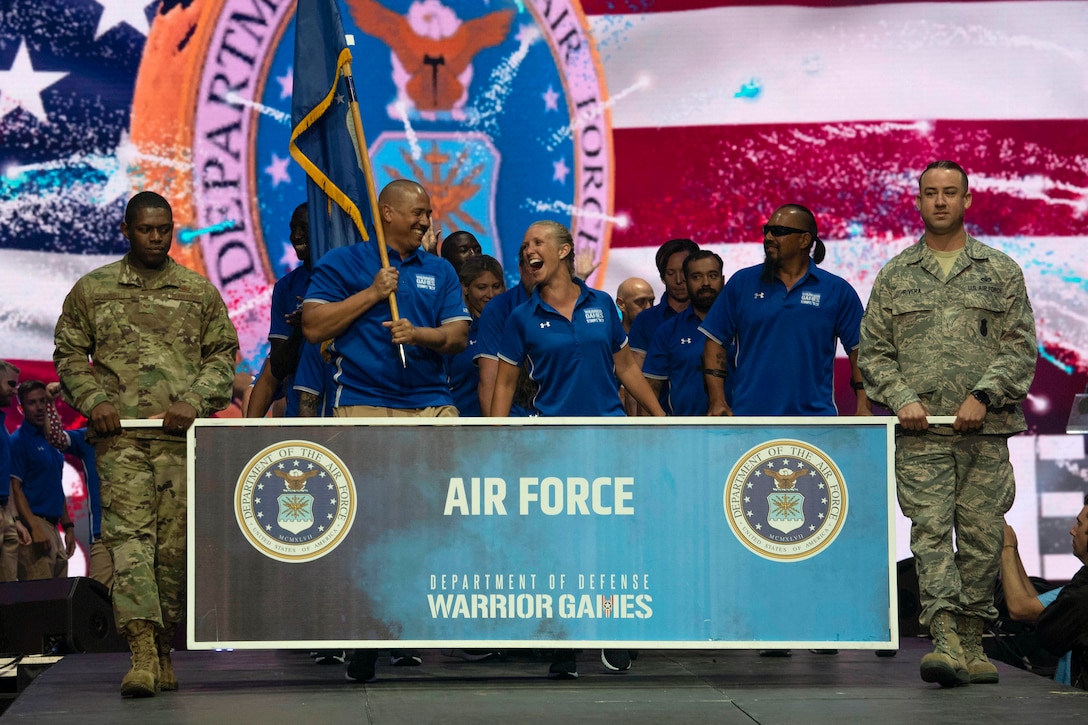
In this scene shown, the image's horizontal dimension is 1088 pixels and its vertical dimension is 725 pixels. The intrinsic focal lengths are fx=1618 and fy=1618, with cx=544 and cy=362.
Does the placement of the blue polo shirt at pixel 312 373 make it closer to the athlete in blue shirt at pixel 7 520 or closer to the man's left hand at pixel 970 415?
the man's left hand at pixel 970 415

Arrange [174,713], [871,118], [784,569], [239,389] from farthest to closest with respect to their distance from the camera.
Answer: [871,118] → [239,389] → [784,569] → [174,713]

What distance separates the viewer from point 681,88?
33.9 feet

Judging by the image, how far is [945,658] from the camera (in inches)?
231

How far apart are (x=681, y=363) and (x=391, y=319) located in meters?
2.13

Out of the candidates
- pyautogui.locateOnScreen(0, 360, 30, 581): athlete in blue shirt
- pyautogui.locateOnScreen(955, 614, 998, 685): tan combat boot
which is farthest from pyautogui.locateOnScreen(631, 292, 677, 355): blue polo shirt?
pyautogui.locateOnScreen(0, 360, 30, 581): athlete in blue shirt

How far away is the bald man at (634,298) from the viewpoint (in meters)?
9.34

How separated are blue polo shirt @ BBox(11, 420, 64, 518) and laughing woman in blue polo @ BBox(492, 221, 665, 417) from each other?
4338 millimetres

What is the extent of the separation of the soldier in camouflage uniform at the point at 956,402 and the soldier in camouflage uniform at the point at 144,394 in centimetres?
261

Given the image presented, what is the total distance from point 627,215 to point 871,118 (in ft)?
5.54

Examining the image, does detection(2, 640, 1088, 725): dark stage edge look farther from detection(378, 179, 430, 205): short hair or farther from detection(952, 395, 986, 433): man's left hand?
detection(378, 179, 430, 205): short hair

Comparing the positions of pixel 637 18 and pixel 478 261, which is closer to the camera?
pixel 478 261

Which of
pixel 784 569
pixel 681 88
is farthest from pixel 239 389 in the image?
pixel 784 569

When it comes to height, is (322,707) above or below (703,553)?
below

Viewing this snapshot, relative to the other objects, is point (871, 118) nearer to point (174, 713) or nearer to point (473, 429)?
point (473, 429)
